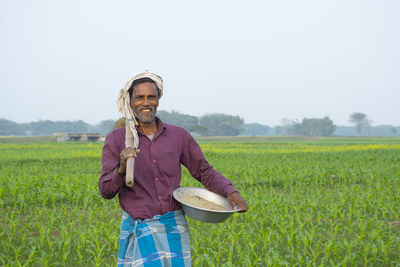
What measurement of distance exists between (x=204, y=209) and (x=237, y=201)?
0.91ft

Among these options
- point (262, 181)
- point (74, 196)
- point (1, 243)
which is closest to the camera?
point (1, 243)

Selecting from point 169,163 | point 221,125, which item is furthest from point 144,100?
point 221,125

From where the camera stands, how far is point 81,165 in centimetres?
1428

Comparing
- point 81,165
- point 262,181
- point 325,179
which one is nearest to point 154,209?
point 262,181

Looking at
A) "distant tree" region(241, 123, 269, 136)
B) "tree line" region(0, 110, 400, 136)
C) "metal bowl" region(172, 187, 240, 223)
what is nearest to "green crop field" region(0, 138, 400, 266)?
"metal bowl" region(172, 187, 240, 223)

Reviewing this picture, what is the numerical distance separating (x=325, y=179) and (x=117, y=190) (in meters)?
9.61

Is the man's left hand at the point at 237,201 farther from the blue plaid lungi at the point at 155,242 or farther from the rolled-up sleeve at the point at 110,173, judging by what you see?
the rolled-up sleeve at the point at 110,173

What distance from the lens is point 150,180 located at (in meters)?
2.05

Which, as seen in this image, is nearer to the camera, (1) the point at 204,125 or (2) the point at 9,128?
(1) the point at 204,125

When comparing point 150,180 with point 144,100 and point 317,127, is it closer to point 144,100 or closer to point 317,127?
point 144,100

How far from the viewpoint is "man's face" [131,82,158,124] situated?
212 cm

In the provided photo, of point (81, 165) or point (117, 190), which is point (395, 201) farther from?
point (81, 165)

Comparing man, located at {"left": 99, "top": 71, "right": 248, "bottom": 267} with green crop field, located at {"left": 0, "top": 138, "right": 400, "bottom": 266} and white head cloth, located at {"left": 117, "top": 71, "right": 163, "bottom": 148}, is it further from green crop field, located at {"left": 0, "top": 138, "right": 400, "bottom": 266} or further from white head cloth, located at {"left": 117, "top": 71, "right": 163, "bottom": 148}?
green crop field, located at {"left": 0, "top": 138, "right": 400, "bottom": 266}

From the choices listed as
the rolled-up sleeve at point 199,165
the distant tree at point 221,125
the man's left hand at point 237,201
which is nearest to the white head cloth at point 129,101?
the rolled-up sleeve at point 199,165
